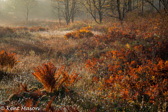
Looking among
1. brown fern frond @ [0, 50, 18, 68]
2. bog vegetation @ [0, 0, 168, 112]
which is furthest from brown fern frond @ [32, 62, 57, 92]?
brown fern frond @ [0, 50, 18, 68]

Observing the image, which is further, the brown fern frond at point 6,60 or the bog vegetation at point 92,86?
the brown fern frond at point 6,60

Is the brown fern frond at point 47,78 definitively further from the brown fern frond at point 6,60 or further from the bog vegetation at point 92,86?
the brown fern frond at point 6,60

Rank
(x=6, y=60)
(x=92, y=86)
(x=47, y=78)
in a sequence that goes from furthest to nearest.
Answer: (x=6, y=60), (x=92, y=86), (x=47, y=78)

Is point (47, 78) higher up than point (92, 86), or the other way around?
point (47, 78)

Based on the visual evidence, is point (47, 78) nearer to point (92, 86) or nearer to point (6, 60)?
point (92, 86)

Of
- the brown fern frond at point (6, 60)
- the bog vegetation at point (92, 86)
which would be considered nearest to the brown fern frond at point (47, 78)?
the bog vegetation at point (92, 86)

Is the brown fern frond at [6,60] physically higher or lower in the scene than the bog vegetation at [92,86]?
higher

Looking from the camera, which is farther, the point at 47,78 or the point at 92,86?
the point at 92,86

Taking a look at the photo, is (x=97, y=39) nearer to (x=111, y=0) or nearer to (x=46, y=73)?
(x=46, y=73)

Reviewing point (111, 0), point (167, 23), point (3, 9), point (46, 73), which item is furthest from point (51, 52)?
point (3, 9)

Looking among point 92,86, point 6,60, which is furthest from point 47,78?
point 6,60

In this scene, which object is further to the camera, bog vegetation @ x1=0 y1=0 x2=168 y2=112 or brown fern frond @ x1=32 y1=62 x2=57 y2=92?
brown fern frond @ x1=32 y1=62 x2=57 y2=92

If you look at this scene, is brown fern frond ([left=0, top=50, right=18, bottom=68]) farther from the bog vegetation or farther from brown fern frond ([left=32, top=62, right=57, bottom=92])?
brown fern frond ([left=32, top=62, right=57, bottom=92])

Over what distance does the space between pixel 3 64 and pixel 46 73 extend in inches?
78.0
